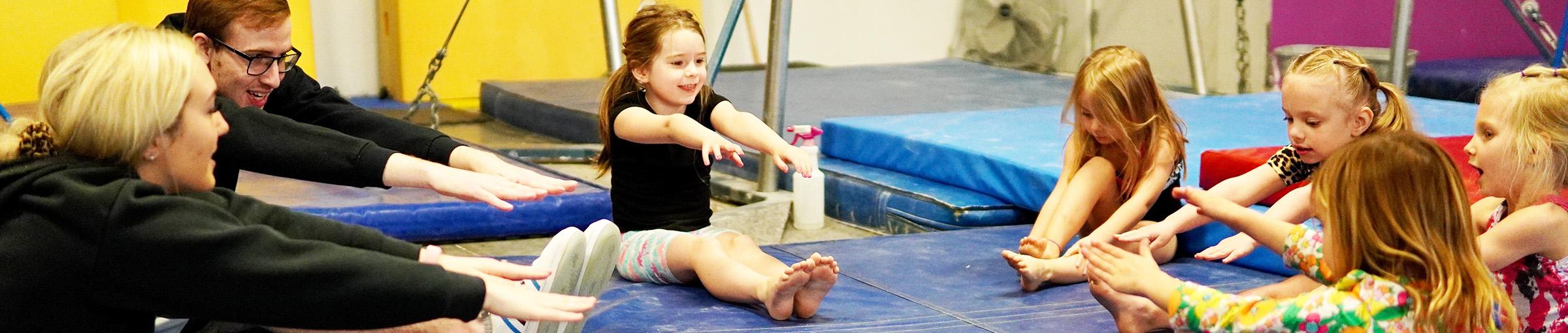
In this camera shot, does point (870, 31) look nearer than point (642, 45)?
No

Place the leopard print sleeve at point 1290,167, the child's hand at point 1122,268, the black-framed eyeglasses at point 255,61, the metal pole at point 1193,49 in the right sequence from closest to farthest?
the child's hand at point 1122,268
the black-framed eyeglasses at point 255,61
the leopard print sleeve at point 1290,167
the metal pole at point 1193,49

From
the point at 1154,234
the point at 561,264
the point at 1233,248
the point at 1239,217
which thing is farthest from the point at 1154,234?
the point at 561,264

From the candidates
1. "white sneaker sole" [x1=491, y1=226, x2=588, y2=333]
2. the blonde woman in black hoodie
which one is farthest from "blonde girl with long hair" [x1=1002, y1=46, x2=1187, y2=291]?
the blonde woman in black hoodie

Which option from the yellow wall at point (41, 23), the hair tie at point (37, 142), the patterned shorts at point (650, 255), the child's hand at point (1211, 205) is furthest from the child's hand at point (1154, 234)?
the yellow wall at point (41, 23)

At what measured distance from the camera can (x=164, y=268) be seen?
1.39m

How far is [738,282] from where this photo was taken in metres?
2.38

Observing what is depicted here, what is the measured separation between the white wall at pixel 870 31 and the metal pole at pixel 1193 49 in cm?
198

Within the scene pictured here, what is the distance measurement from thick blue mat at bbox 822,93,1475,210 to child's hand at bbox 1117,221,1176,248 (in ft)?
2.57

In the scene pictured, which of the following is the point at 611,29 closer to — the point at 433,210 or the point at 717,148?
the point at 433,210

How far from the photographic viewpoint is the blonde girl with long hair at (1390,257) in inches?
63.0

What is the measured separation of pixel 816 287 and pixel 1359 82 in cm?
104

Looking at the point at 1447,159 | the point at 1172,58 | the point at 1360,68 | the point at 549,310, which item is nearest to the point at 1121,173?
the point at 1360,68

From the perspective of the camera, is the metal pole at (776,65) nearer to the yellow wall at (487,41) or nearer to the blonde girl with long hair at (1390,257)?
the blonde girl with long hair at (1390,257)

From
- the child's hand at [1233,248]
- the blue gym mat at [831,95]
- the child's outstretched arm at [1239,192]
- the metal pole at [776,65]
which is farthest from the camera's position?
the blue gym mat at [831,95]
